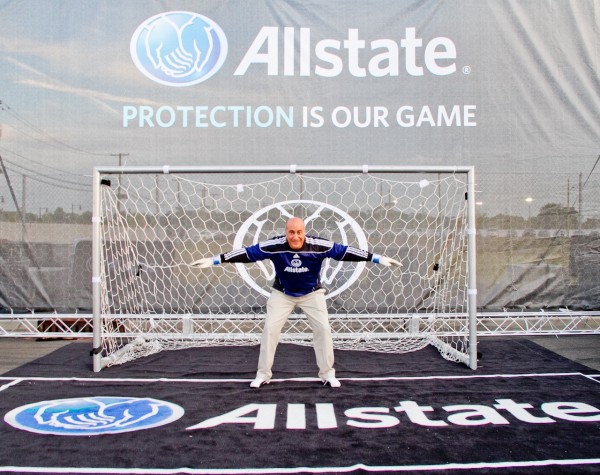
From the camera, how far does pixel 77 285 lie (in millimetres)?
6340

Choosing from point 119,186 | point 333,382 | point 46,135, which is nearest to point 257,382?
point 333,382

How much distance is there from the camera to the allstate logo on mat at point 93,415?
11.7 feet

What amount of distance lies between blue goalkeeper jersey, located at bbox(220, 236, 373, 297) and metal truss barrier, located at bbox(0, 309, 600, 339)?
1.72m

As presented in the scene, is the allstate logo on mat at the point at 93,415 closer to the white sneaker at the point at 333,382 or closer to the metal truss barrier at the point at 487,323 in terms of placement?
the white sneaker at the point at 333,382

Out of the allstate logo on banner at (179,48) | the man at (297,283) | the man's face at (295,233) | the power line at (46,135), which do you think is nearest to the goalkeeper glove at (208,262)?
the man at (297,283)

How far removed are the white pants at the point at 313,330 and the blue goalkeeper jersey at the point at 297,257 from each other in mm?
79

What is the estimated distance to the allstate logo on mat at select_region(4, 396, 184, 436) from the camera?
11.7 ft

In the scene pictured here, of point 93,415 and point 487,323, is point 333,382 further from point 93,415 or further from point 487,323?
point 487,323

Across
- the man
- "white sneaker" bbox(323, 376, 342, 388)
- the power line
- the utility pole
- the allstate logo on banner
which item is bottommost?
"white sneaker" bbox(323, 376, 342, 388)

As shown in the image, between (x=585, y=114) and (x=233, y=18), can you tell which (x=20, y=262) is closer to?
(x=233, y=18)

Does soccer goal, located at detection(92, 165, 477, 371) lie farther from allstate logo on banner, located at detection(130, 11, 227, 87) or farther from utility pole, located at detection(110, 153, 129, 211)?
allstate logo on banner, located at detection(130, 11, 227, 87)

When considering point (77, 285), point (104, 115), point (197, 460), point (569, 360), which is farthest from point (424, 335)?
point (104, 115)

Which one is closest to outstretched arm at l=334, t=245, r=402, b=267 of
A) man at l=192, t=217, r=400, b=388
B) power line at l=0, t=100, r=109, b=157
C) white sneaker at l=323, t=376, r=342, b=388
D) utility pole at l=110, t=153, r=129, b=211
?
man at l=192, t=217, r=400, b=388

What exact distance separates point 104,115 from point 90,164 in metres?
0.59
